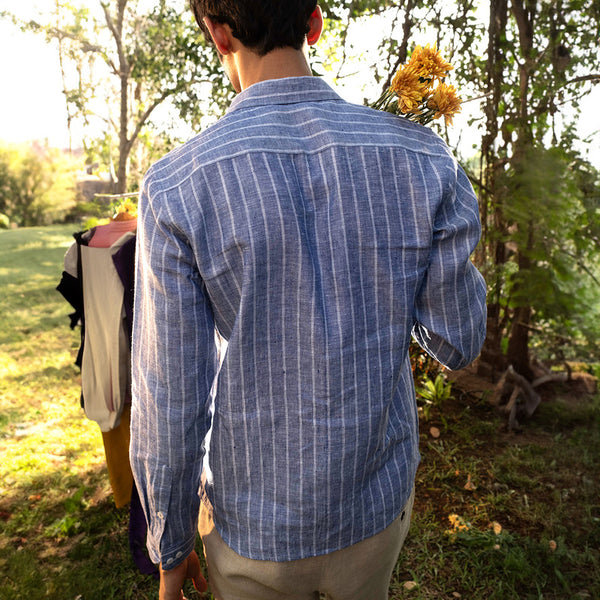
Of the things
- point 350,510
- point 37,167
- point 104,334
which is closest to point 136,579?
point 104,334

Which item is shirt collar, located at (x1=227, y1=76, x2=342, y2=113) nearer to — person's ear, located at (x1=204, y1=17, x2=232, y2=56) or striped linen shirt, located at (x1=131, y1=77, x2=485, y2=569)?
striped linen shirt, located at (x1=131, y1=77, x2=485, y2=569)

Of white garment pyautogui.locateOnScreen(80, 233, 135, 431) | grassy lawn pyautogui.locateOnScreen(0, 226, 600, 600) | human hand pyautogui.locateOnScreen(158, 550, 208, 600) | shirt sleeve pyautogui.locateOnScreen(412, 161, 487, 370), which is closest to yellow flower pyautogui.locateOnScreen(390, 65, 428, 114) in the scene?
shirt sleeve pyautogui.locateOnScreen(412, 161, 487, 370)

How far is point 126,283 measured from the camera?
Answer: 2572 millimetres

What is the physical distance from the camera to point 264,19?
97 cm

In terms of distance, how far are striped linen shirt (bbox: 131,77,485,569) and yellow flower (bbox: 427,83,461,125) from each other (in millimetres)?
112

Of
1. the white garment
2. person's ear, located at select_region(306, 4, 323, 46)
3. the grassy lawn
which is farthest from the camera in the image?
the white garment

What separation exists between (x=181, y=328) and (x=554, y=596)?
2.30 meters

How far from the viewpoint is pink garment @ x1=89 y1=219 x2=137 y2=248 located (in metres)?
2.71

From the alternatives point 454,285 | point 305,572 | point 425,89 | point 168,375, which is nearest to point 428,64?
point 425,89

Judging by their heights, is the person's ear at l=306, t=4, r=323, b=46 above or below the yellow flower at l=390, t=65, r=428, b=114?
above

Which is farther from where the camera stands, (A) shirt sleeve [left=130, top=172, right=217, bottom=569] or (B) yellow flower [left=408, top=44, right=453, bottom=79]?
(B) yellow flower [left=408, top=44, right=453, bottom=79]

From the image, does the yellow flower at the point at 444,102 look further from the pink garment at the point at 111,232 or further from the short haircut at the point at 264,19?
the pink garment at the point at 111,232

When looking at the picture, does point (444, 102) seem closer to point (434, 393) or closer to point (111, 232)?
point (111, 232)

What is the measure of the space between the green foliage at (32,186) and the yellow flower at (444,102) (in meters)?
18.6
